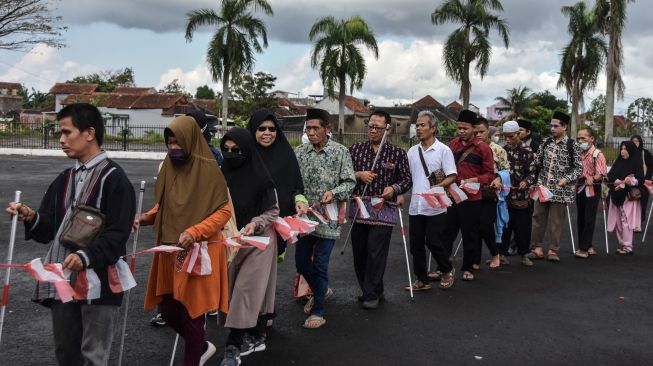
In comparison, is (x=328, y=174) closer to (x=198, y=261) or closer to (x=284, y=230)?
(x=284, y=230)

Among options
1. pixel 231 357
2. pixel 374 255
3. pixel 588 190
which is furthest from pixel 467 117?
pixel 231 357

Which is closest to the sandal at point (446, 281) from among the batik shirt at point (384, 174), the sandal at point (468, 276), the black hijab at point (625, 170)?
the sandal at point (468, 276)

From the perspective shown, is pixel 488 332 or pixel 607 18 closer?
pixel 488 332

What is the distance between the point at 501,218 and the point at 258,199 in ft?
16.6

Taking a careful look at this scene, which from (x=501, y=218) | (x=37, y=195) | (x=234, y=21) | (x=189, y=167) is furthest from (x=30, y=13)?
(x=189, y=167)

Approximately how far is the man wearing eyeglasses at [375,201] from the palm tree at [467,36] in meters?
25.1

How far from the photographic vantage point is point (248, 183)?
451 cm

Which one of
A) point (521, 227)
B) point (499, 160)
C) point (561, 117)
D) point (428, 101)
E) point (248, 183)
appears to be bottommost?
point (521, 227)

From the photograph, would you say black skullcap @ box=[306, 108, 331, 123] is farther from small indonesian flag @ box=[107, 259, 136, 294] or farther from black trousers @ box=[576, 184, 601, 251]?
black trousers @ box=[576, 184, 601, 251]

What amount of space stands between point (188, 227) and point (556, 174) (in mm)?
6242

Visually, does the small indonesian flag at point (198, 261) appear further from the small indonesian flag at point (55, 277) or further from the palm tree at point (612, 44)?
the palm tree at point (612, 44)

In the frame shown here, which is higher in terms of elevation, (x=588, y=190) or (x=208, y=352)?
(x=588, y=190)

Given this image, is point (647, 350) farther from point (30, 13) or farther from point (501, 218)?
point (30, 13)

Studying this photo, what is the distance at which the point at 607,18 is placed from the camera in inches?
1178
